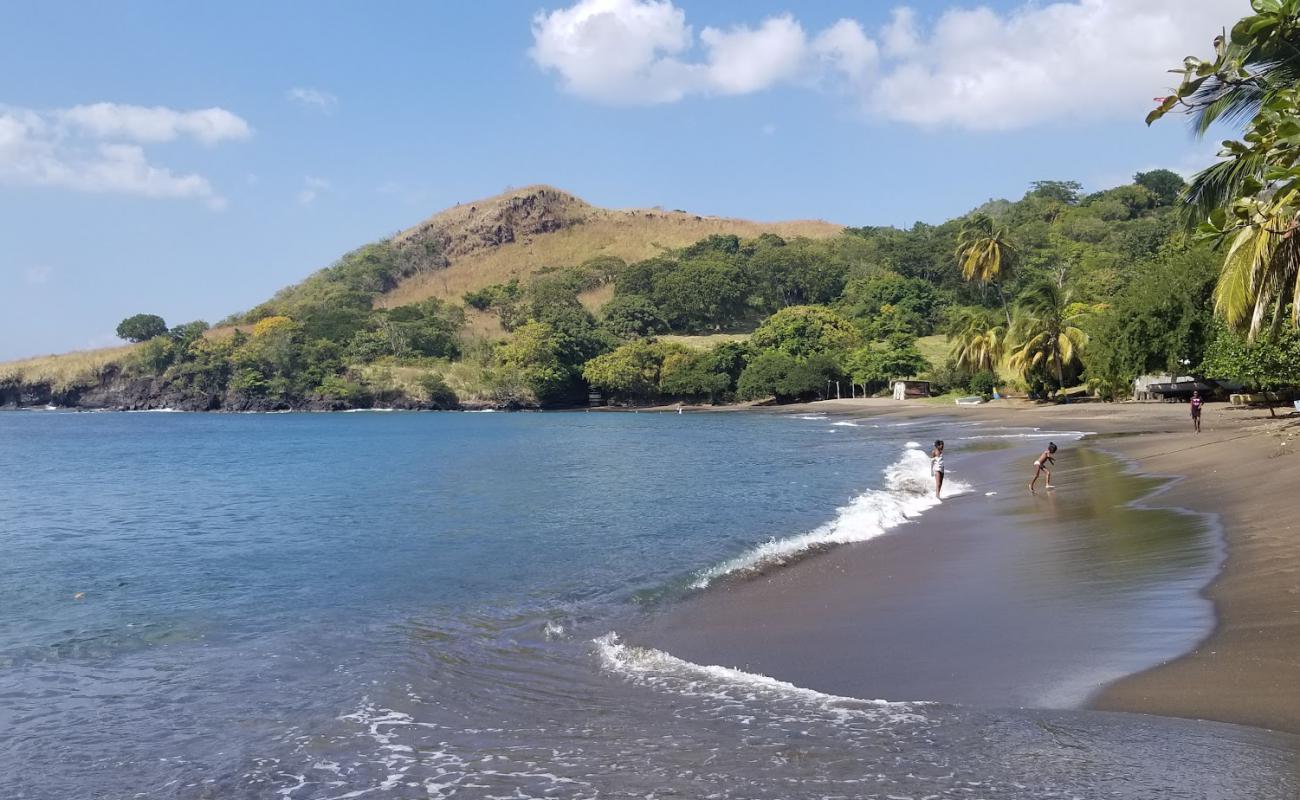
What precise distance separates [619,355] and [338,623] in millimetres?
102259

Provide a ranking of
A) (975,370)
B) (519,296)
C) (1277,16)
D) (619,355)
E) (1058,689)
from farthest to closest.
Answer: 1. (519,296)
2. (619,355)
3. (975,370)
4. (1058,689)
5. (1277,16)

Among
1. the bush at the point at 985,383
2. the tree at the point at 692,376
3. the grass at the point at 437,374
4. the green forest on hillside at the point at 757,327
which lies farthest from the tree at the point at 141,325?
the bush at the point at 985,383

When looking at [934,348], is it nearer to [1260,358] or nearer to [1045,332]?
[1045,332]

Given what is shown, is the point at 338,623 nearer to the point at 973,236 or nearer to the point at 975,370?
the point at 975,370

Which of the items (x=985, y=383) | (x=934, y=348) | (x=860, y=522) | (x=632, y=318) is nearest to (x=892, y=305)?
(x=934, y=348)

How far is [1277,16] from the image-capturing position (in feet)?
23.3

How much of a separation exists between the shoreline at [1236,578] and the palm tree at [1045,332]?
86.4 ft

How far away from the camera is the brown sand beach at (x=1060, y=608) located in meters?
7.70

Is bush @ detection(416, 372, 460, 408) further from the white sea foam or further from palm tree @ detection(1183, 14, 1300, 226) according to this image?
palm tree @ detection(1183, 14, 1300, 226)

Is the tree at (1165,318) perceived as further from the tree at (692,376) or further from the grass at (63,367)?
the grass at (63,367)

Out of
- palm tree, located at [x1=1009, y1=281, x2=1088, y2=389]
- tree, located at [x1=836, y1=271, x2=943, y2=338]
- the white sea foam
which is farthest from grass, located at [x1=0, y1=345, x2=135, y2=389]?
the white sea foam

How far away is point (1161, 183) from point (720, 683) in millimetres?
145821

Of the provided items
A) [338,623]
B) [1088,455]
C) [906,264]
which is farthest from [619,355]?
[338,623]

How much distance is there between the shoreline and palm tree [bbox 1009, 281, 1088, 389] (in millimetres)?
26331
